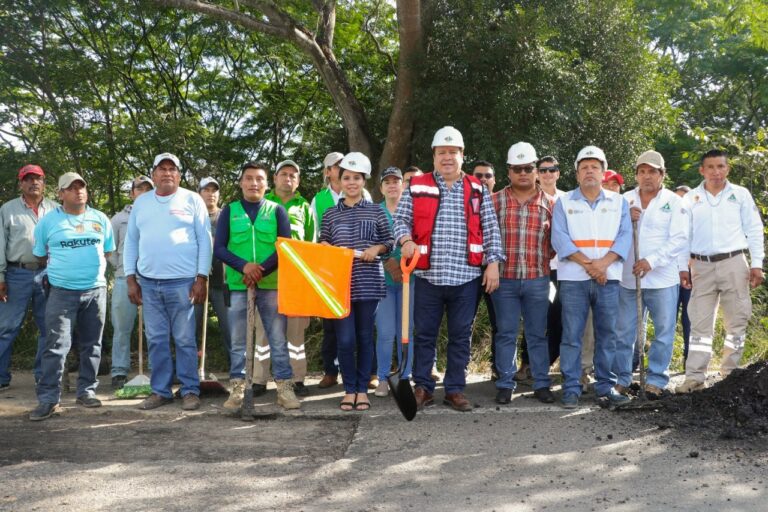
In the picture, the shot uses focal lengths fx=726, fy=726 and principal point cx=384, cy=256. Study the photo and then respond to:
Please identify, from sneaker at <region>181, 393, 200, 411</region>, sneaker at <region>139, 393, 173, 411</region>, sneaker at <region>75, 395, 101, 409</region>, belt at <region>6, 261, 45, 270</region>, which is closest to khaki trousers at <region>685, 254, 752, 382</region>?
sneaker at <region>181, 393, 200, 411</region>

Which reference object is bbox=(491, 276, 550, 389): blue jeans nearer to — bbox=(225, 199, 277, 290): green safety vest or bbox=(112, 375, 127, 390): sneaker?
bbox=(225, 199, 277, 290): green safety vest

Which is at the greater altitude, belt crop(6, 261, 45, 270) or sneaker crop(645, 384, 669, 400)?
belt crop(6, 261, 45, 270)

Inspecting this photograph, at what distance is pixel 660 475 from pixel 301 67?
1127 centimetres

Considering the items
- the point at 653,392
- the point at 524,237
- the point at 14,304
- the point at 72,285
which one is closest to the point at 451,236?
the point at 524,237

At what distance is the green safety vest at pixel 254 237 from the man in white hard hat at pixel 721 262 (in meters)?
4.06

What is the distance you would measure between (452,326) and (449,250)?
71 centimetres

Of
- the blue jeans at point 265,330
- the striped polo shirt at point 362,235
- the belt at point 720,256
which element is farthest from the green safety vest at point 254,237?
the belt at point 720,256

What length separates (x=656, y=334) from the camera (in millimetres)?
6773

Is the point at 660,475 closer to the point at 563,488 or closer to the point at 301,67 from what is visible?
the point at 563,488

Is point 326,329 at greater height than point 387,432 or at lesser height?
greater

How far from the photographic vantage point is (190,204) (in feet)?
22.6

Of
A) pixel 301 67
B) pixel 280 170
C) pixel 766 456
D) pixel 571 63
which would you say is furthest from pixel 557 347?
pixel 301 67

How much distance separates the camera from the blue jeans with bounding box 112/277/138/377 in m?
8.08

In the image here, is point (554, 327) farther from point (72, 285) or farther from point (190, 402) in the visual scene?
point (72, 285)
